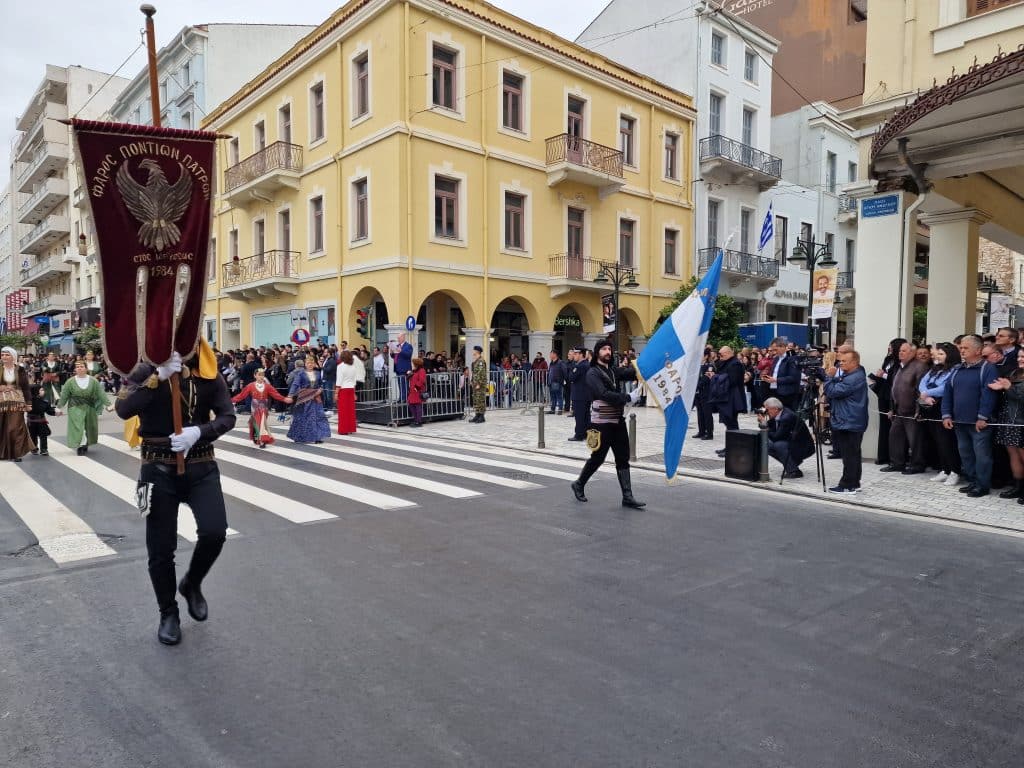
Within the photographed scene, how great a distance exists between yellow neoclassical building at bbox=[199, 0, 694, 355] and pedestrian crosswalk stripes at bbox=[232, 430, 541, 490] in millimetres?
8683

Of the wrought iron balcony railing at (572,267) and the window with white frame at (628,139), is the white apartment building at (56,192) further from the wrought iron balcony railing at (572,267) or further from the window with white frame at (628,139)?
the window with white frame at (628,139)

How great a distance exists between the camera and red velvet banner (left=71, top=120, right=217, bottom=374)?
4082 millimetres

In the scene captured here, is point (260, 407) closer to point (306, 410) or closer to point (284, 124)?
point (306, 410)

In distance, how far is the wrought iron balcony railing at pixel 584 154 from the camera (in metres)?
24.2

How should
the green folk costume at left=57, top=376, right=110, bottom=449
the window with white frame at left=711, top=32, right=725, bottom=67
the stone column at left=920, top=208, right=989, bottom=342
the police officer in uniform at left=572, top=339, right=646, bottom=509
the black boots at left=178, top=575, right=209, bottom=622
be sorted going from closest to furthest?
the black boots at left=178, top=575, right=209, bottom=622 < the police officer in uniform at left=572, top=339, right=646, bottom=509 < the green folk costume at left=57, top=376, right=110, bottom=449 < the stone column at left=920, top=208, right=989, bottom=342 < the window with white frame at left=711, top=32, right=725, bottom=67

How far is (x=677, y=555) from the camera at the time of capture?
6.05 metres

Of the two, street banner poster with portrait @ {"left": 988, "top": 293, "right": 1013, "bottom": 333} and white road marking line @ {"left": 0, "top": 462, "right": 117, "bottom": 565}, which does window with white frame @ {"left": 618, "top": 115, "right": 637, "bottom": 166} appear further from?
white road marking line @ {"left": 0, "top": 462, "right": 117, "bottom": 565}

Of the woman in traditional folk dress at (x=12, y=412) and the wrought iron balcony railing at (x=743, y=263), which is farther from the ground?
the wrought iron balcony railing at (x=743, y=263)

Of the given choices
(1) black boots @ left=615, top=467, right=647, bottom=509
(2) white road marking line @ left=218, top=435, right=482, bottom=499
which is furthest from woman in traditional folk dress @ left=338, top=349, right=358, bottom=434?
(1) black boots @ left=615, top=467, right=647, bottom=509

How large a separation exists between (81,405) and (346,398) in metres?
4.96

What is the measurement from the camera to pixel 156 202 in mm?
4250

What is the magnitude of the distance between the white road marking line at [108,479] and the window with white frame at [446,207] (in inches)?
480

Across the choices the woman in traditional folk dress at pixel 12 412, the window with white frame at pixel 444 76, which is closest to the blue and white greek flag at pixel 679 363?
the woman in traditional folk dress at pixel 12 412

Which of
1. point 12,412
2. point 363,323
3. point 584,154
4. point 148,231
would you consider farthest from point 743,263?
point 148,231
